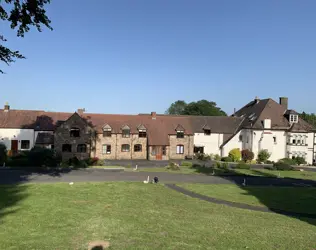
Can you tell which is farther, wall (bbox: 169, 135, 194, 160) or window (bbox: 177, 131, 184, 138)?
window (bbox: 177, 131, 184, 138)

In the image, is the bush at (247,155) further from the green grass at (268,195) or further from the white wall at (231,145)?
the green grass at (268,195)

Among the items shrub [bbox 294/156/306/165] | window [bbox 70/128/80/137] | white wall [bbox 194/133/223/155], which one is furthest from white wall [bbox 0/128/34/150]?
shrub [bbox 294/156/306/165]

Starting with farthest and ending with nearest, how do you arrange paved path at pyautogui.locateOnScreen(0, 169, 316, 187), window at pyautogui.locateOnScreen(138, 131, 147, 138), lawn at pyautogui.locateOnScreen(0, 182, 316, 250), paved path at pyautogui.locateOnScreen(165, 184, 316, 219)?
window at pyautogui.locateOnScreen(138, 131, 147, 138) < paved path at pyautogui.locateOnScreen(0, 169, 316, 187) < paved path at pyautogui.locateOnScreen(165, 184, 316, 219) < lawn at pyautogui.locateOnScreen(0, 182, 316, 250)

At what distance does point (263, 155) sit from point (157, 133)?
60.0 feet

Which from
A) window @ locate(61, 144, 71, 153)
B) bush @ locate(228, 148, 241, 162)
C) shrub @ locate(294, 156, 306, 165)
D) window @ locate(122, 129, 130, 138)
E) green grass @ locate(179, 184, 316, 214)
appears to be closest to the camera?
green grass @ locate(179, 184, 316, 214)

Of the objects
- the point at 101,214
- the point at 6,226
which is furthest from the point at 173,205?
the point at 6,226

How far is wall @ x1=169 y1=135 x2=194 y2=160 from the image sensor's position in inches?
1871

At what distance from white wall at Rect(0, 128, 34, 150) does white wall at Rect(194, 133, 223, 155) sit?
2756cm

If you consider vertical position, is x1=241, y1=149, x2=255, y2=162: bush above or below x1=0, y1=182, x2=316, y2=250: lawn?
above

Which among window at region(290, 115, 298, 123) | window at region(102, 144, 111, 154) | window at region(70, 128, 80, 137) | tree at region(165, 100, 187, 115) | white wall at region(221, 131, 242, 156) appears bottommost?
window at region(102, 144, 111, 154)

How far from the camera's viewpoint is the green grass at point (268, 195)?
19.4m

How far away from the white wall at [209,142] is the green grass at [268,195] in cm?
2462

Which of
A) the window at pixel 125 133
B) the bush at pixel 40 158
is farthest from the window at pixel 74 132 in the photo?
the bush at pixel 40 158

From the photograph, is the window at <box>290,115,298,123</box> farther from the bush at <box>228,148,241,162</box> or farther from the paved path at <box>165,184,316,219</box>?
the paved path at <box>165,184,316,219</box>
